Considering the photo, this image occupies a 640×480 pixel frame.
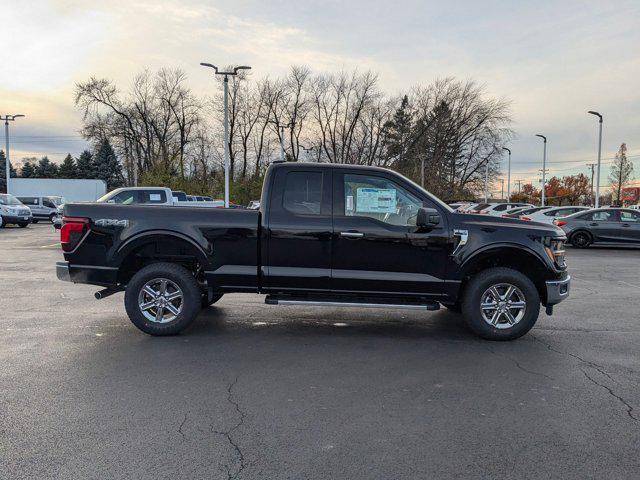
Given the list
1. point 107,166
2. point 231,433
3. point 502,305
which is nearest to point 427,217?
point 502,305

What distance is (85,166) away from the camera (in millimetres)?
87250

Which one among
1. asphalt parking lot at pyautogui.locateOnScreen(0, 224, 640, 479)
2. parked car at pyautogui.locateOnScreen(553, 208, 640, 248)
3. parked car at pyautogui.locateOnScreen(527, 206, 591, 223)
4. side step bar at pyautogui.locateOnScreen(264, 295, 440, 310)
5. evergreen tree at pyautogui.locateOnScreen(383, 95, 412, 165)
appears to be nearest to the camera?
asphalt parking lot at pyautogui.locateOnScreen(0, 224, 640, 479)

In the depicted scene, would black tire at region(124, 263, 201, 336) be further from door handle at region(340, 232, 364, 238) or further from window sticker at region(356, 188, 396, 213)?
window sticker at region(356, 188, 396, 213)

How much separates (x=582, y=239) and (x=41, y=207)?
3148cm

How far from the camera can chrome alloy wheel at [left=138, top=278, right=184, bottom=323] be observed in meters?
6.05

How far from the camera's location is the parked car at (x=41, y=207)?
32.9 m

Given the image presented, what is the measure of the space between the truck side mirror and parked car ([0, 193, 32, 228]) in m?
27.3

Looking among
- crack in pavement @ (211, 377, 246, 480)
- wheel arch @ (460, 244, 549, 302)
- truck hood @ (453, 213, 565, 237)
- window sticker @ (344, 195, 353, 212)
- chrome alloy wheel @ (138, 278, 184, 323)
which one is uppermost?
window sticker @ (344, 195, 353, 212)

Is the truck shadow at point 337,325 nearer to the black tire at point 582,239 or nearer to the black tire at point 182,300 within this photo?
the black tire at point 182,300

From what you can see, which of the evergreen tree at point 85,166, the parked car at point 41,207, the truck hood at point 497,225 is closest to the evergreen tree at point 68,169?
the evergreen tree at point 85,166

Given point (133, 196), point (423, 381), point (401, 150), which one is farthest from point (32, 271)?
point (401, 150)

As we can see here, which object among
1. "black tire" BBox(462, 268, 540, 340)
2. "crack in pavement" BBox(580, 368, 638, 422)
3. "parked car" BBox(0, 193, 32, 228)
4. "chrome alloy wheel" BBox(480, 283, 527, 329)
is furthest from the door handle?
"parked car" BBox(0, 193, 32, 228)

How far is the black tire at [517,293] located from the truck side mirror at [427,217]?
93cm

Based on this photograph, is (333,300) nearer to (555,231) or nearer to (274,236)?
(274,236)
